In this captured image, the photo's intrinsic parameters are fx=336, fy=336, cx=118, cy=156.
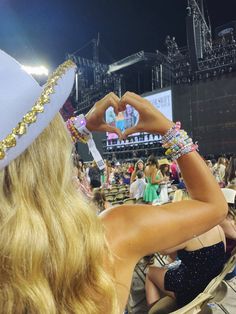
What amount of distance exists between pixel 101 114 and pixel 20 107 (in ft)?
1.28

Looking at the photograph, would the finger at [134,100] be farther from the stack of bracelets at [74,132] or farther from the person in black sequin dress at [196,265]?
Answer: the person in black sequin dress at [196,265]

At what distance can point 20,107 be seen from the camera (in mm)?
571

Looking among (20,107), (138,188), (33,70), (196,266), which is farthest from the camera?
(138,188)

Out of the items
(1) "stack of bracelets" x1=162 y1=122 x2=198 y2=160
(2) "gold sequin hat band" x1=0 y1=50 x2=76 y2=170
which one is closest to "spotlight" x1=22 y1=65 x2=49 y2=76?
(2) "gold sequin hat band" x1=0 y1=50 x2=76 y2=170

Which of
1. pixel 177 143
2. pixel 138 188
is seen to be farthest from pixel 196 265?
pixel 138 188

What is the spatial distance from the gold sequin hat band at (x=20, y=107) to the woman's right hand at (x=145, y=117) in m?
0.31

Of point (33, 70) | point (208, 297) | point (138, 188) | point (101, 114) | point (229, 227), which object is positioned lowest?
point (208, 297)

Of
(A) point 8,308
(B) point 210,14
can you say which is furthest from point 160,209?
(B) point 210,14

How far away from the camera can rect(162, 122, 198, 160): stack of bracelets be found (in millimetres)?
927

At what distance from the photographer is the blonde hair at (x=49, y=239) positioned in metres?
0.57

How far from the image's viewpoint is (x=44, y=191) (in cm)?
61

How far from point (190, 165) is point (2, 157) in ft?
1.73

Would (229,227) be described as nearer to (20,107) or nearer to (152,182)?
(20,107)

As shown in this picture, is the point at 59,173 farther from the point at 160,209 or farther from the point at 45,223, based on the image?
the point at 160,209
